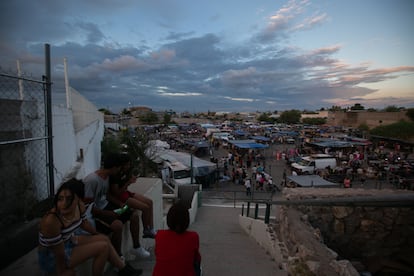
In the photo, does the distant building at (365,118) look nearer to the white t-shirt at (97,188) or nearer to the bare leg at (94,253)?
the white t-shirt at (97,188)

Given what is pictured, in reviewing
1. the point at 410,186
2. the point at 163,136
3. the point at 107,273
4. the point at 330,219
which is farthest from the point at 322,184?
the point at 163,136

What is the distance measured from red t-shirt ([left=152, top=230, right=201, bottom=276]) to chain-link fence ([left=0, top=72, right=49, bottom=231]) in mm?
2429

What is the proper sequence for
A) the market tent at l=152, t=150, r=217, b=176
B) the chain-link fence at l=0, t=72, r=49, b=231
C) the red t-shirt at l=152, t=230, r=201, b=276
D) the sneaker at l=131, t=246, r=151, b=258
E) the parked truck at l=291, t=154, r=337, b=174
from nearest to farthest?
1. the red t-shirt at l=152, t=230, r=201, b=276
2. the chain-link fence at l=0, t=72, r=49, b=231
3. the sneaker at l=131, t=246, r=151, b=258
4. the market tent at l=152, t=150, r=217, b=176
5. the parked truck at l=291, t=154, r=337, b=174

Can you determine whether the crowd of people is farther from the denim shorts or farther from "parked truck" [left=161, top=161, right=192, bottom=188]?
"parked truck" [left=161, top=161, right=192, bottom=188]

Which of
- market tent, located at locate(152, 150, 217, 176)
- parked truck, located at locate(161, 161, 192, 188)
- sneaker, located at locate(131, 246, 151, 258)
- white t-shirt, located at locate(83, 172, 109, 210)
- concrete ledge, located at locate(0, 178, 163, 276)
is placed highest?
white t-shirt, located at locate(83, 172, 109, 210)

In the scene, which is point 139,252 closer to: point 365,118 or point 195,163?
point 195,163

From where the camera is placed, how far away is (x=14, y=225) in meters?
3.19

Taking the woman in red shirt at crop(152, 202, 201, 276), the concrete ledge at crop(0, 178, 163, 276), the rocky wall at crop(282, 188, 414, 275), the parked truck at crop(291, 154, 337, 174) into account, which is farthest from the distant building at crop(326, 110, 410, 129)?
the woman in red shirt at crop(152, 202, 201, 276)

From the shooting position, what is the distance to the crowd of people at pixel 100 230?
6.79ft

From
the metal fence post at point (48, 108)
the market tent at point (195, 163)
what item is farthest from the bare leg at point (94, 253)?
the market tent at point (195, 163)

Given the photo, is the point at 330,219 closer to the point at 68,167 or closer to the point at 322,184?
the point at 68,167

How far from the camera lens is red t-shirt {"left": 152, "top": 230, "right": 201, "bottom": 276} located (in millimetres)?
2035

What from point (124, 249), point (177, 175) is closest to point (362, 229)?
point (124, 249)

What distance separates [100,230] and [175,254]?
51.1 inches
